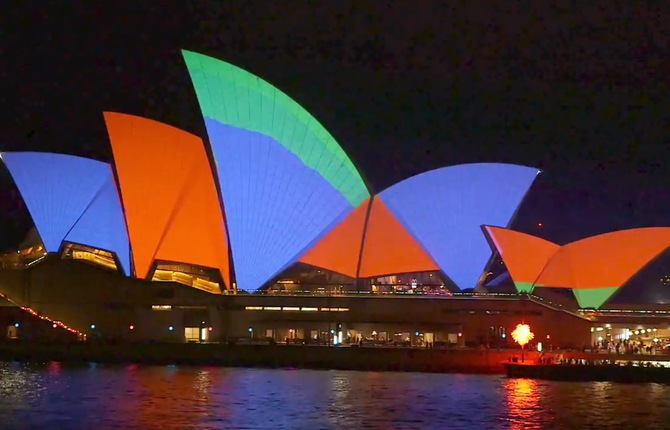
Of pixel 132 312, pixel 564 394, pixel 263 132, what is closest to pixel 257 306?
pixel 132 312

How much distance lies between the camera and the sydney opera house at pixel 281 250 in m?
41.3

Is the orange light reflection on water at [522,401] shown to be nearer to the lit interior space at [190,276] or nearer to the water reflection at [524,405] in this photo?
the water reflection at [524,405]

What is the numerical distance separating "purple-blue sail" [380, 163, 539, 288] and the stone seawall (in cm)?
623

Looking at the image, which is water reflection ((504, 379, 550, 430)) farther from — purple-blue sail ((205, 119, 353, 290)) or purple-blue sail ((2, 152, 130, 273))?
purple-blue sail ((2, 152, 130, 273))

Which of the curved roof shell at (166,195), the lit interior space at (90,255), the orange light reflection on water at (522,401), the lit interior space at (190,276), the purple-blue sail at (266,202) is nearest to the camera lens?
the orange light reflection on water at (522,401)

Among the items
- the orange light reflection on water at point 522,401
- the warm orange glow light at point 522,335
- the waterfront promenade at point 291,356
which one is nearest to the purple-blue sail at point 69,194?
the waterfront promenade at point 291,356

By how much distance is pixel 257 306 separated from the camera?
44.8 meters

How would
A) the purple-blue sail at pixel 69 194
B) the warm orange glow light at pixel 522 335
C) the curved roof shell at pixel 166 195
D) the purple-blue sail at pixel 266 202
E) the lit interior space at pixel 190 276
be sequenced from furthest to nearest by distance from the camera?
the lit interior space at pixel 190 276 → the purple-blue sail at pixel 69 194 → the curved roof shell at pixel 166 195 → the purple-blue sail at pixel 266 202 → the warm orange glow light at pixel 522 335

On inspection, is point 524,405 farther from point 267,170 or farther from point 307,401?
point 267,170

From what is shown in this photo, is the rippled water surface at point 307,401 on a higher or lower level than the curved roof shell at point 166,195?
lower

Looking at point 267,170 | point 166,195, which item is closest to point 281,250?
point 267,170

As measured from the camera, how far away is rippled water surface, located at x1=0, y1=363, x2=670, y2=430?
76.6 ft

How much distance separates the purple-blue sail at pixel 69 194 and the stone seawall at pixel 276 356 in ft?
17.8

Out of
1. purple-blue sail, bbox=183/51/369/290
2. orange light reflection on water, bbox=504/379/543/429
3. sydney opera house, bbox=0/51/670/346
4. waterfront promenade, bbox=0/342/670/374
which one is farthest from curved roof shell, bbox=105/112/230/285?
orange light reflection on water, bbox=504/379/543/429
